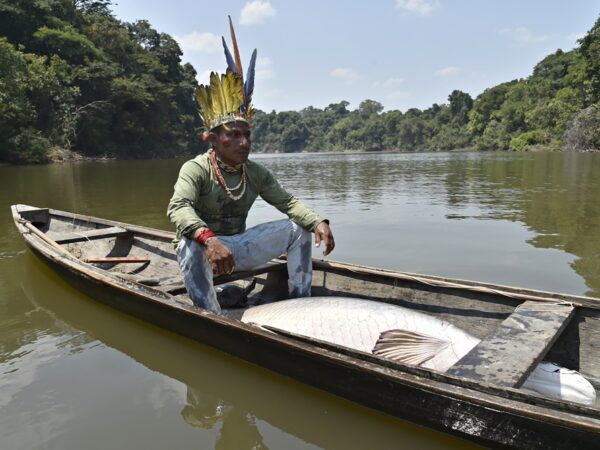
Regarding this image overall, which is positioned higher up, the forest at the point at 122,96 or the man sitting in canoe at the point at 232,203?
the forest at the point at 122,96

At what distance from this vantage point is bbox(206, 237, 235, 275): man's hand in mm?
3082

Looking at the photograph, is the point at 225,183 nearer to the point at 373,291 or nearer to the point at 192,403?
the point at 373,291

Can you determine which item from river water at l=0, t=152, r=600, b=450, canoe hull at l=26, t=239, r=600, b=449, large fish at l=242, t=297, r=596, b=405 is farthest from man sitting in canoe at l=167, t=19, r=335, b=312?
river water at l=0, t=152, r=600, b=450

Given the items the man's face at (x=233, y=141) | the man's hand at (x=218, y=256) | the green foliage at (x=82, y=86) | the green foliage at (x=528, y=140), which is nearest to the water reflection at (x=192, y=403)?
the man's hand at (x=218, y=256)

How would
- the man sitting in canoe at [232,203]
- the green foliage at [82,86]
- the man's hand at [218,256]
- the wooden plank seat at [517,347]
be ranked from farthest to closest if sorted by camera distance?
the green foliage at [82,86], the man sitting in canoe at [232,203], the man's hand at [218,256], the wooden plank seat at [517,347]

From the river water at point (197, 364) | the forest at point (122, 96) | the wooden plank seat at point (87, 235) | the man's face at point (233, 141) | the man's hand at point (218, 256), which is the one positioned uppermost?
the forest at point (122, 96)

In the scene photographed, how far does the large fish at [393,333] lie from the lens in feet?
8.39

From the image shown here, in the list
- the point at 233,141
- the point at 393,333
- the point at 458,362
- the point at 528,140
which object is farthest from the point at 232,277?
the point at 528,140

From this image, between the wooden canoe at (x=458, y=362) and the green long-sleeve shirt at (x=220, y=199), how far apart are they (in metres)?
0.46

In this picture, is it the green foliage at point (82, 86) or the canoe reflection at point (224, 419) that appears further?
the green foliage at point (82, 86)

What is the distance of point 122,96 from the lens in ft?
136

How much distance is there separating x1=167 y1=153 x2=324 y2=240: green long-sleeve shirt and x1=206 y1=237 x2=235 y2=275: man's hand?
26cm

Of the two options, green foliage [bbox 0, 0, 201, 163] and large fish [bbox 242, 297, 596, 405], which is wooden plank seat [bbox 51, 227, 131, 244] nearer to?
large fish [bbox 242, 297, 596, 405]

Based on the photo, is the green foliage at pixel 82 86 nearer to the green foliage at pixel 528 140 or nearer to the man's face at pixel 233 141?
the man's face at pixel 233 141
